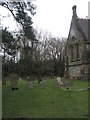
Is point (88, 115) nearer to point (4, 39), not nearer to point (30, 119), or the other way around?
A: point (30, 119)

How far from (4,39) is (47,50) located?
43764 millimetres

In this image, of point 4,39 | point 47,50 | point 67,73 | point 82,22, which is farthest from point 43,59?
point 4,39

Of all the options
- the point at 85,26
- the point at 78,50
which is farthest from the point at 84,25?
the point at 78,50

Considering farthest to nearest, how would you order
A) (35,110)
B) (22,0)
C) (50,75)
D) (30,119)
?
(50,75) < (22,0) < (35,110) < (30,119)

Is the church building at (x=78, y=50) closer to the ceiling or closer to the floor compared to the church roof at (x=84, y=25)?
closer to the floor

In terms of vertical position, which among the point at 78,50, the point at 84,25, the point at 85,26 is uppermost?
the point at 84,25

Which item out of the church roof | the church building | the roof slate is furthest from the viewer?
the church roof

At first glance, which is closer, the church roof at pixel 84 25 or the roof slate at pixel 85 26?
the roof slate at pixel 85 26

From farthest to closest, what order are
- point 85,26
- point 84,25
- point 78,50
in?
point 84,25, point 85,26, point 78,50

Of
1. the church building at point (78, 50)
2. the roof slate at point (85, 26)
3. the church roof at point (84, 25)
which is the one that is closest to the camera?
the church building at point (78, 50)

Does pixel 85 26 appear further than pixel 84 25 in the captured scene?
No

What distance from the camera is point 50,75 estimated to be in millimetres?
52406

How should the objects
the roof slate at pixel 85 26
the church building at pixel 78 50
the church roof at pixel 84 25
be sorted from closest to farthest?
the church building at pixel 78 50 < the roof slate at pixel 85 26 < the church roof at pixel 84 25

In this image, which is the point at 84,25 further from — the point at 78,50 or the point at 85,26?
the point at 78,50
